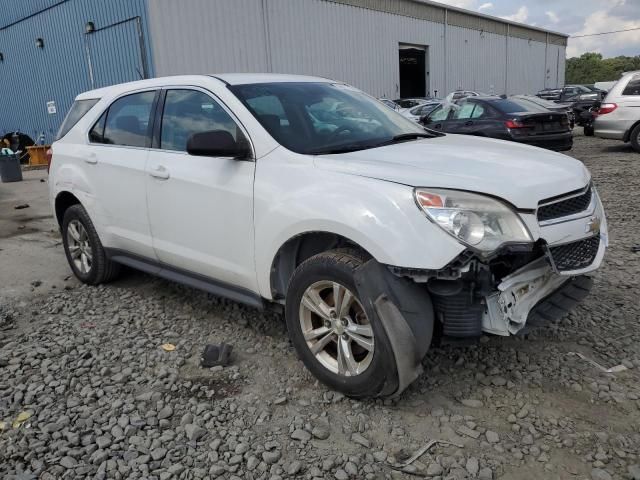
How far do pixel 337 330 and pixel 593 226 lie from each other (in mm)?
1498

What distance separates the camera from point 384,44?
2523cm

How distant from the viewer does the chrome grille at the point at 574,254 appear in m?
2.79

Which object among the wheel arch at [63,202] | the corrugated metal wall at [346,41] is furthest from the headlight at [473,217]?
the corrugated metal wall at [346,41]

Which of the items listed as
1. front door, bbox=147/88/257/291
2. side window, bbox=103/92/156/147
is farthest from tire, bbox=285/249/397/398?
side window, bbox=103/92/156/147

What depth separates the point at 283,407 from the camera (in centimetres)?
301

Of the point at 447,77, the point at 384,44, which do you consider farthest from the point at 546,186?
the point at 447,77

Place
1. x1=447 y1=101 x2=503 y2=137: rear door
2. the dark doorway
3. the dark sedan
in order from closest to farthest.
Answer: the dark sedan
x1=447 y1=101 x2=503 y2=137: rear door
the dark doorway

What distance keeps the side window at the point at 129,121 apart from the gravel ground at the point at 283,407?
4.55 ft

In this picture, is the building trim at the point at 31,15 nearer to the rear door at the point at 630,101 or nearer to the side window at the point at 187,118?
the rear door at the point at 630,101

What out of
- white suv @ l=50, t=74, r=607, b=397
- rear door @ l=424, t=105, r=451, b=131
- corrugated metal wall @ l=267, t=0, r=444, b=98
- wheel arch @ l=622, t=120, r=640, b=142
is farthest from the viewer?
corrugated metal wall @ l=267, t=0, r=444, b=98

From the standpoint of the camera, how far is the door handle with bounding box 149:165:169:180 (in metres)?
3.82

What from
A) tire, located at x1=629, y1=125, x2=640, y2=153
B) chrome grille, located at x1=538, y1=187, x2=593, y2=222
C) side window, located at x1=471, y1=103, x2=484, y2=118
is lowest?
tire, located at x1=629, y1=125, x2=640, y2=153

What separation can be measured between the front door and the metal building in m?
12.6

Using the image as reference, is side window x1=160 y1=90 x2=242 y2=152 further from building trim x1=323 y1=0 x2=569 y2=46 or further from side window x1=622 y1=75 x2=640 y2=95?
building trim x1=323 y1=0 x2=569 y2=46
